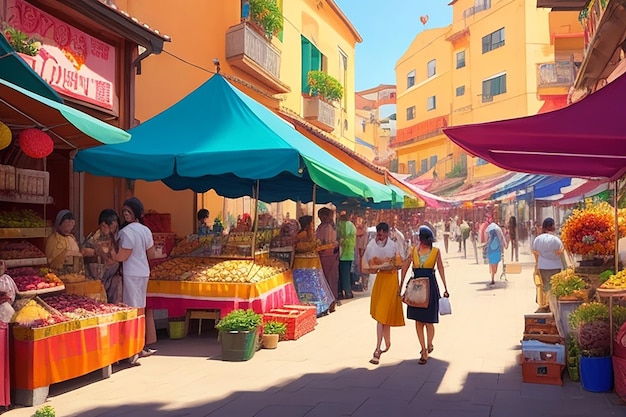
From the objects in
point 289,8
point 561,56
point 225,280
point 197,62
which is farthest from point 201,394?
point 561,56

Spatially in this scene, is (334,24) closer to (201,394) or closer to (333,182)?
(333,182)

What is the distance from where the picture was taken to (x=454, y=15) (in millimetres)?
45844

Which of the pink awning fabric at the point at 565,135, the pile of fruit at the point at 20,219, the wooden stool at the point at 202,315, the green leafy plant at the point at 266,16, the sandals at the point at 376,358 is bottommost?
the sandals at the point at 376,358

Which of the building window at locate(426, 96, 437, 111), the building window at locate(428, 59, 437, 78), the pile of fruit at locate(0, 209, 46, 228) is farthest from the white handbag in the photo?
the building window at locate(428, 59, 437, 78)

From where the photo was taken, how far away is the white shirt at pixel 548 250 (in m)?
9.67

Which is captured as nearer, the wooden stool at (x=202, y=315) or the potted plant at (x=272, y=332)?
the potted plant at (x=272, y=332)

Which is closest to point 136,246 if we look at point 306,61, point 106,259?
point 106,259

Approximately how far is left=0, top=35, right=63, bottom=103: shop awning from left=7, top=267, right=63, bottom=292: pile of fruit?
1963 mm

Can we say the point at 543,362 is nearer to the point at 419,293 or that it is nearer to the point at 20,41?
the point at 419,293

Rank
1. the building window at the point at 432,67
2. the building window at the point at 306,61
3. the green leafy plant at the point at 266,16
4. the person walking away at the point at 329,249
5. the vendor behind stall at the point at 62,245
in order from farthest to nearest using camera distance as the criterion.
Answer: the building window at the point at 432,67, the building window at the point at 306,61, the green leafy plant at the point at 266,16, the person walking away at the point at 329,249, the vendor behind stall at the point at 62,245

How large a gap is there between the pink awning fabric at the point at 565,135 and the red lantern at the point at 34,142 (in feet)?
14.1

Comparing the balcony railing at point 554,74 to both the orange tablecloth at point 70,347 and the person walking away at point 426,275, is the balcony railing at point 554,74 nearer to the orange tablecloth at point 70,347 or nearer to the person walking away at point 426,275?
the person walking away at point 426,275

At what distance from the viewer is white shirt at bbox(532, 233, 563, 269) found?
9.67 meters

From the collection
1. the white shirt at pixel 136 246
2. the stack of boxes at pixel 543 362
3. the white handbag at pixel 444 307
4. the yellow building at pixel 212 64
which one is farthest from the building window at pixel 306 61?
the stack of boxes at pixel 543 362
